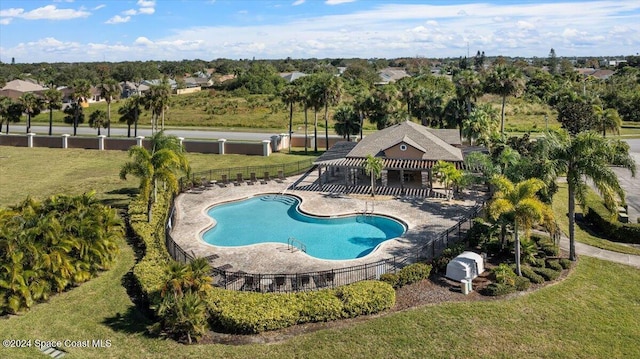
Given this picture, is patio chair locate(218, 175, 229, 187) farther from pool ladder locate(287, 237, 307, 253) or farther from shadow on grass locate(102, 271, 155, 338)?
shadow on grass locate(102, 271, 155, 338)

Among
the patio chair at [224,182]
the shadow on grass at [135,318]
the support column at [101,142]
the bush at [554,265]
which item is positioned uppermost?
the support column at [101,142]

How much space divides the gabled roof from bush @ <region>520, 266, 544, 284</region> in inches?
619

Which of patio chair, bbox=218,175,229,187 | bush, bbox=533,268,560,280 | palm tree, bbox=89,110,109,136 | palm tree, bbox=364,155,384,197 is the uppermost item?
palm tree, bbox=89,110,109,136

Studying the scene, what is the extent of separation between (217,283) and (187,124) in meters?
61.5

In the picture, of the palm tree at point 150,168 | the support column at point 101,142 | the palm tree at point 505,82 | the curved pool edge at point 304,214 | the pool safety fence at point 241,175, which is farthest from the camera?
the support column at point 101,142

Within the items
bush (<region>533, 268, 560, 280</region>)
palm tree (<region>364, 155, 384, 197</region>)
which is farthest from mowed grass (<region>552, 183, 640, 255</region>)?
palm tree (<region>364, 155, 384, 197</region>)

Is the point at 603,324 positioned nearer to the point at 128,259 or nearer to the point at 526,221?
the point at 526,221

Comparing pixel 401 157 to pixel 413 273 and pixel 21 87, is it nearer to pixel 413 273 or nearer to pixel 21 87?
pixel 413 273

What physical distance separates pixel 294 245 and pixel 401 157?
14873 millimetres

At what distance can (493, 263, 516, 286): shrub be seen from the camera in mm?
20734

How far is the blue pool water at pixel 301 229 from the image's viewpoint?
2736 centimetres

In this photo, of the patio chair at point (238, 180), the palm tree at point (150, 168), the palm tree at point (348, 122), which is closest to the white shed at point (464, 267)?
the palm tree at point (150, 168)

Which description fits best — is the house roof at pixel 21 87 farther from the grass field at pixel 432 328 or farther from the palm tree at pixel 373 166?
the grass field at pixel 432 328

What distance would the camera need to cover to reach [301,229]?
99.3 feet
